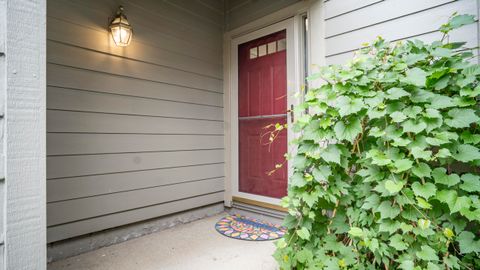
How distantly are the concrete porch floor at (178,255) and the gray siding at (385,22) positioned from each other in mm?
1617

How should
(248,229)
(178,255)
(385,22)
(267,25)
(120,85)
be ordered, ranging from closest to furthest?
(385,22)
(178,255)
(120,85)
(248,229)
(267,25)

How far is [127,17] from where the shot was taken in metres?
2.33

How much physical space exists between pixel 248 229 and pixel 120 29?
2.14 m

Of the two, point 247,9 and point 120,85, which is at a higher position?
point 247,9

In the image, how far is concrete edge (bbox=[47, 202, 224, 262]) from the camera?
6.37ft

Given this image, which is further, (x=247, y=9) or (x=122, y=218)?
(x=247, y=9)

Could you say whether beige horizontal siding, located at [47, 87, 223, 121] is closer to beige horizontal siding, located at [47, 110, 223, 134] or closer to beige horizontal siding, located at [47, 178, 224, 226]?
beige horizontal siding, located at [47, 110, 223, 134]

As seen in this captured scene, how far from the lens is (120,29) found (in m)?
2.18

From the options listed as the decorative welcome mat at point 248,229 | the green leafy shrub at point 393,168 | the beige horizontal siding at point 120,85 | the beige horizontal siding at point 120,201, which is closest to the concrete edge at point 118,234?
the beige horizontal siding at point 120,201

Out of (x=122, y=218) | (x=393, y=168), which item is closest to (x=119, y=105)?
(x=122, y=218)

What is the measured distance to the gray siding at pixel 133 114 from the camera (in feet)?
6.41

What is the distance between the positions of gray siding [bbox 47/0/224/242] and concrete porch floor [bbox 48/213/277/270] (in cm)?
22

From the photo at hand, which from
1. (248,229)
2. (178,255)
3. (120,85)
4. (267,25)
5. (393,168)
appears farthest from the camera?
(267,25)

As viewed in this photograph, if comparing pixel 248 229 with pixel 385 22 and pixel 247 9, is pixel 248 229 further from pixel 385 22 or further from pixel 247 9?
pixel 247 9
